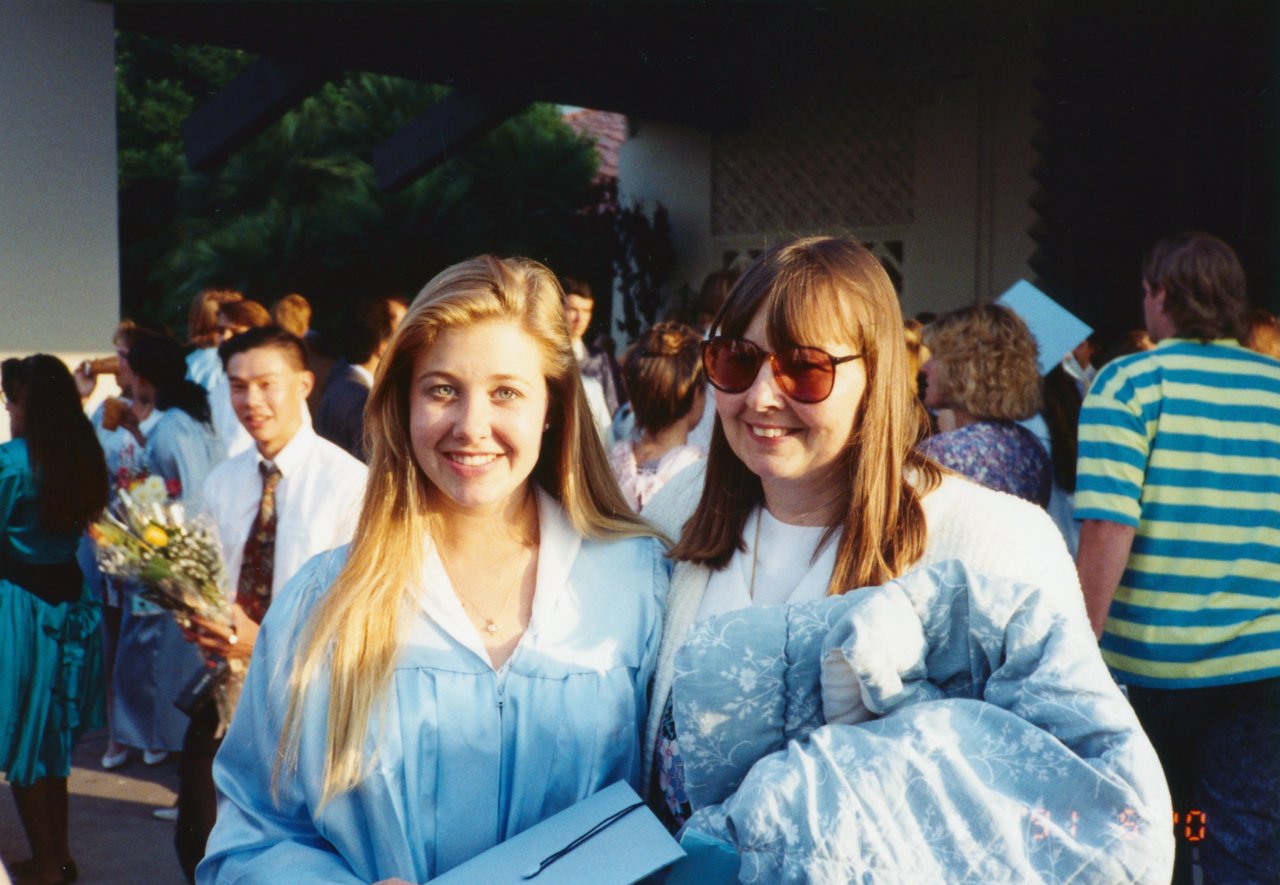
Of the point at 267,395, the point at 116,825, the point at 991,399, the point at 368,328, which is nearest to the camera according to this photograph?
the point at 991,399

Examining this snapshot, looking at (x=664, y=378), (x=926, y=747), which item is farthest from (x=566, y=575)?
(x=664, y=378)

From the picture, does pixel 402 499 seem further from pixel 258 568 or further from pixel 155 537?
pixel 258 568

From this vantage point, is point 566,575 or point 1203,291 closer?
point 566,575

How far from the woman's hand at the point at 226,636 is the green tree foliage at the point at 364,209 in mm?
8751

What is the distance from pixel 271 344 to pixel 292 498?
654 millimetres

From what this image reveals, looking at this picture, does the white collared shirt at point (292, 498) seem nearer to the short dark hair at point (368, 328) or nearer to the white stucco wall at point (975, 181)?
the short dark hair at point (368, 328)

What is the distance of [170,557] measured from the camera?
3613mm

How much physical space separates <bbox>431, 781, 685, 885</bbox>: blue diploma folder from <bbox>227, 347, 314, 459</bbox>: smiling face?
2.61 meters

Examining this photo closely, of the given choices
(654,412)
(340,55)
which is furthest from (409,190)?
(654,412)

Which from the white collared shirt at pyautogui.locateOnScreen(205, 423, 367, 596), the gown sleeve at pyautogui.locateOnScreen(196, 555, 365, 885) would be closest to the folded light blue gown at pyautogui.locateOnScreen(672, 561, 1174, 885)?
the gown sleeve at pyautogui.locateOnScreen(196, 555, 365, 885)

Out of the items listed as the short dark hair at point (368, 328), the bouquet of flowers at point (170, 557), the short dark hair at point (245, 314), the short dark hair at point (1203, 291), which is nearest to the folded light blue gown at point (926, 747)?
the short dark hair at point (1203, 291)

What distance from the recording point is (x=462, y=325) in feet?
6.89

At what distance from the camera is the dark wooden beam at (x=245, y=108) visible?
841cm

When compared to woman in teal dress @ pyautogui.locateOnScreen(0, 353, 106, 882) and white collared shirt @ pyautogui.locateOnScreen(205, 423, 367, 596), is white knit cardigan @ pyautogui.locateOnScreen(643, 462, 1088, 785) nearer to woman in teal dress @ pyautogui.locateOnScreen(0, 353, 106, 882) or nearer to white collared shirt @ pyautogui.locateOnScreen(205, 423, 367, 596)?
white collared shirt @ pyautogui.locateOnScreen(205, 423, 367, 596)
